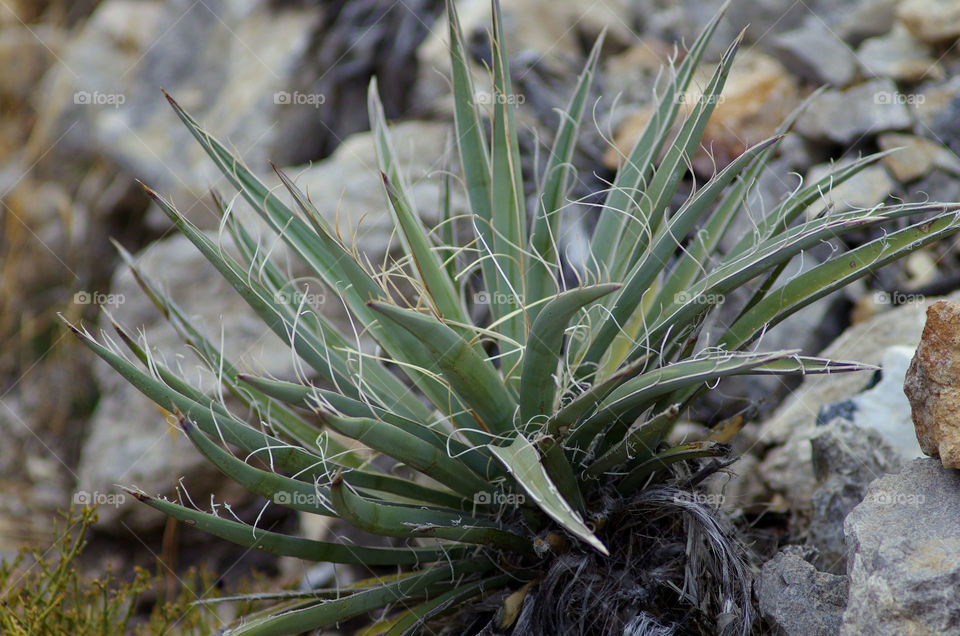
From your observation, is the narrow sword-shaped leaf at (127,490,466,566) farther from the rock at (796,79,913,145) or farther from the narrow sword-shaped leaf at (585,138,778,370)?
the rock at (796,79,913,145)

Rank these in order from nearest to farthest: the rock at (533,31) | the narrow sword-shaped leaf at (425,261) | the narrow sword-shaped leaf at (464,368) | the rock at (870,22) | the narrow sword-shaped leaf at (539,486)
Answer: the narrow sword-shaped leaf at (539,486), the narrow sword-shaped leaf at (464,368), the narrow sword-shaped leaf at (425,261), the rock at (870,22), the rock at (533,31)

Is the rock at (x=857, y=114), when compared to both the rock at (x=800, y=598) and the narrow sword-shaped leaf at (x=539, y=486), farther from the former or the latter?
the narrow sword-shaped leaf at (x=539, y=486)

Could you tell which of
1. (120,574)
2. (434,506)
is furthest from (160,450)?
(434,506)

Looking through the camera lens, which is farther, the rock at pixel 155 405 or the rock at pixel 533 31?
the rock at pixel 533 31

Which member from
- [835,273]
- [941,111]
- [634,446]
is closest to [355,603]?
[634,446]

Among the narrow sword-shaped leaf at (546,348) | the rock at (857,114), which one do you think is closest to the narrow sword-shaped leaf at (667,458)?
the narrow sword-shaped leaf at (546,348)

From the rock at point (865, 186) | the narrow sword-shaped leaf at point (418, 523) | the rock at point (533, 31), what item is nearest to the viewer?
the narrow sword-shaped leaf at point (418, 523)

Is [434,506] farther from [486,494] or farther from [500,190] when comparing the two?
[500,190]

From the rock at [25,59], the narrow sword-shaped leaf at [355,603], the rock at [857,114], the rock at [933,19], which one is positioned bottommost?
the narrow sword-shaped leaf at [355,603]
